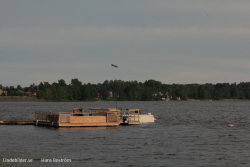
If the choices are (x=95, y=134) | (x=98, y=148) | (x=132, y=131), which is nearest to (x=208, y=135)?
(x=132, y=131)

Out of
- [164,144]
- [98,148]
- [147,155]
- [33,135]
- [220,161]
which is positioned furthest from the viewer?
[33,135]

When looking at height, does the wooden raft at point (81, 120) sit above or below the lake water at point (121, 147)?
above

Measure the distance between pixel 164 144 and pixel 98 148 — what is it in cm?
929

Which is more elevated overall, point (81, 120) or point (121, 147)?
point (81, 120)

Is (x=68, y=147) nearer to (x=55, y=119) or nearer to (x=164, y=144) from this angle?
(x=164, y=144)

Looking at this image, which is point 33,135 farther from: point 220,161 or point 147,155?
point 220,161

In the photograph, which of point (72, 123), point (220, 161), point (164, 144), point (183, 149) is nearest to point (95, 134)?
point (72, 123)

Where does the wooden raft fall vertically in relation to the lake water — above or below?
above

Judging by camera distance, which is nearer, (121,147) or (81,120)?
(121,147)

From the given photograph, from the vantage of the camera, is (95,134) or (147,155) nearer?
(147,155)

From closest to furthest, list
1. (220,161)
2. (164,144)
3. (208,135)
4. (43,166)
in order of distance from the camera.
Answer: (43,166)
(220,161)
(164,144)
(208,135)

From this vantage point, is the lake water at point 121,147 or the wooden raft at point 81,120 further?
the wooden raft at point 81,120

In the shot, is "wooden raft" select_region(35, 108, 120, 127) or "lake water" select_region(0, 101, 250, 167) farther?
"wooden raft" select_region(35, 108, 120, 127)

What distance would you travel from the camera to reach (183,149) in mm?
48500
